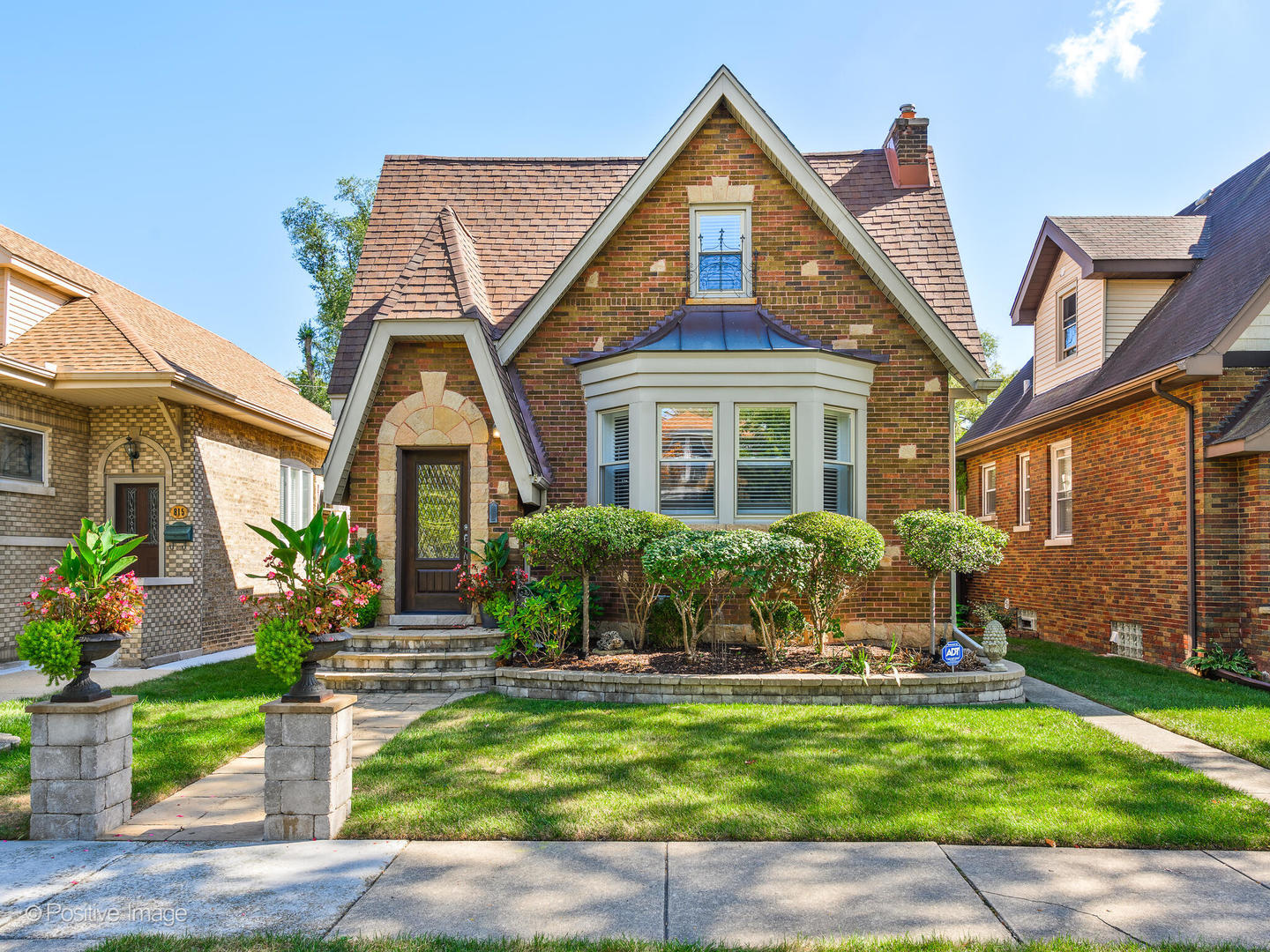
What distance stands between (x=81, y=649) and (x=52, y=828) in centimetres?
105

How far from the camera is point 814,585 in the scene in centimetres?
932

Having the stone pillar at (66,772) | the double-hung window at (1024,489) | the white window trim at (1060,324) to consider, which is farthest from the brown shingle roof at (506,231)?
the stone pillar at (66,772)

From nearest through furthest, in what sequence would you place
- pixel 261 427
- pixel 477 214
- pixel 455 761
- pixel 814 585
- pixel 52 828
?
1. pixel 52 828
2. pixel 455 761
3. pixel 814 585
4. pixel 477 214
5. pixel 261 427

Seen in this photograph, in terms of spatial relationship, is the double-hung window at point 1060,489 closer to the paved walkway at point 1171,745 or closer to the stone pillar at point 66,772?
the paved walkway at point 1171,745

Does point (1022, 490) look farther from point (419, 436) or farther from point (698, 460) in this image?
point (419, 436)

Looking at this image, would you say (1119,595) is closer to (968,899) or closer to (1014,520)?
(1014,520)

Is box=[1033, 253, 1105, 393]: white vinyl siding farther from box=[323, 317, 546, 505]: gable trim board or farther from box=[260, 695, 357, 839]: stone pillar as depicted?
box=[260, 695, 357, 839]: stone pillar

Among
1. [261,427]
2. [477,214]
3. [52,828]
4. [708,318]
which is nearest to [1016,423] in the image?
[708,318]

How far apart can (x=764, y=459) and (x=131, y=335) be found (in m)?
9.78

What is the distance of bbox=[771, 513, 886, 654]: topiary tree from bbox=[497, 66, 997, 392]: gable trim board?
10.7 feet

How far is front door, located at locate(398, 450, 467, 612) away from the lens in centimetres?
1075

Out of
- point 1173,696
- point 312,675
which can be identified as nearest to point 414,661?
point 312,675

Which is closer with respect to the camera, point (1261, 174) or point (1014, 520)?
point (1261, 174)

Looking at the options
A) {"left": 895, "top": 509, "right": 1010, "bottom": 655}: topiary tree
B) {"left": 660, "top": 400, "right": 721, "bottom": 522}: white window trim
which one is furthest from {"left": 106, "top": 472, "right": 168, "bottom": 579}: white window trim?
{"left": 895, "top": 509, "right": 1010, "bottom": 655}: topiary tree
